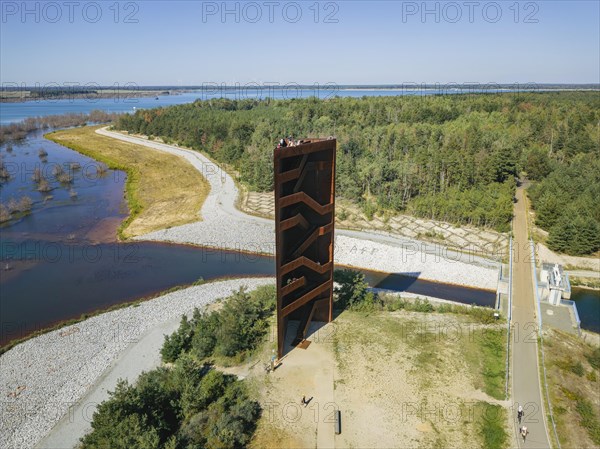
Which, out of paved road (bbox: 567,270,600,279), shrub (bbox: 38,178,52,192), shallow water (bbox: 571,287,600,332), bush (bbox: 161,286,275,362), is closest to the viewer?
bush (bbox: 161,286,275,362)

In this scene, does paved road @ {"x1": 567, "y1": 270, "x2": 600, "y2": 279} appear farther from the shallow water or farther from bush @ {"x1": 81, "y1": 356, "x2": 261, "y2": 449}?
bush @ {"x1": 81, "y1": 356, "x2": 261, "y2": 449}

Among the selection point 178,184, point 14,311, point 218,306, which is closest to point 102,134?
point 178,184

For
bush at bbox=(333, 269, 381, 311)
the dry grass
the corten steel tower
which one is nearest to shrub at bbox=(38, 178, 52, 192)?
the corten steel tower

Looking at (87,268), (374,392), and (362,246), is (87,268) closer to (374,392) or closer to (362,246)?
(362,246)

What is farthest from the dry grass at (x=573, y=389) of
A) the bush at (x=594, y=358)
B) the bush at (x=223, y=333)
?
the bush at (x=223, y=333)

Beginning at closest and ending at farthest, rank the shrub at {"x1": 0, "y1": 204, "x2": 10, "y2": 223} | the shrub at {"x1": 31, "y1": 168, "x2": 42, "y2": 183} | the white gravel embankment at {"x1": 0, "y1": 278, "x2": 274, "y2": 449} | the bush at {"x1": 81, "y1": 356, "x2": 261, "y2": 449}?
the bush at {"x1": 81, "y1": 356, "x2": 261, "y2": 449} < the white gravel embankment at {"x1": 0, "y1": 278, "x2": 274, "y2": 449} < the shrub at {"x1": 0, "y1": 204, "x2": 10, "y2": 223} < the shrub at {"x1": 31, "y1": 168, "x2": 42, "y2": 183}

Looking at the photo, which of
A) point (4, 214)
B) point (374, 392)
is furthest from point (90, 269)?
point (374, 392)
